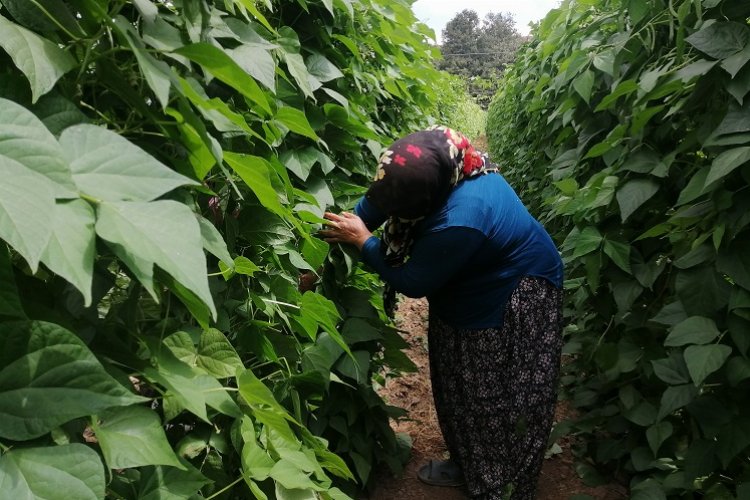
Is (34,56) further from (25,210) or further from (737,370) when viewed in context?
(737,370)

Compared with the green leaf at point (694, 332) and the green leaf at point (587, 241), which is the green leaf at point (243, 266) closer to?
the green leaf at point (694, 332)

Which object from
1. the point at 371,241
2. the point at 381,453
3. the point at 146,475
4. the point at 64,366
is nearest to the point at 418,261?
the point at 371,241

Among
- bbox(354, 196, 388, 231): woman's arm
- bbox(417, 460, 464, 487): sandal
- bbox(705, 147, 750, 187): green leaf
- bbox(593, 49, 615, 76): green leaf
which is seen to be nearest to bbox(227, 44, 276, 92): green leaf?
bbox(354, 196, 388, 231): woman's arm

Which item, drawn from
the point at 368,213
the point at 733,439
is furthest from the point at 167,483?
the point at 733,439

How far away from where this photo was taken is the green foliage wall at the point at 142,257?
52cm

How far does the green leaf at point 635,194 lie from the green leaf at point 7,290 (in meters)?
1.87

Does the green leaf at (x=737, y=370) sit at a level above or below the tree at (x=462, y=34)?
above

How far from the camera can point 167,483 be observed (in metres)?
0.79

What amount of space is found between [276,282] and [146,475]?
26.4 inches

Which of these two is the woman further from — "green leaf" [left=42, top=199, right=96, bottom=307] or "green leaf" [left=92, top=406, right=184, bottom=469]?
"green leaf" [left=42, top=199, right=96, bottom=307]

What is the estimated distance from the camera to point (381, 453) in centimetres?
263

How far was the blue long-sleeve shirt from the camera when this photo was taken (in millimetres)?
1915

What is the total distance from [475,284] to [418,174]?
0.60 metres

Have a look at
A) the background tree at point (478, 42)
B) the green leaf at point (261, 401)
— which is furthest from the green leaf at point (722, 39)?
the background tree at point (478, 42)
